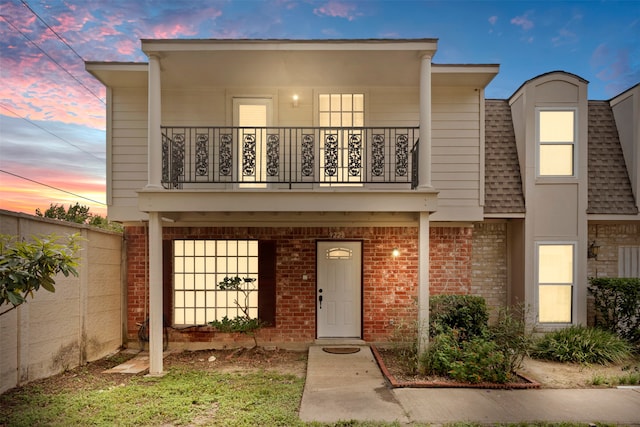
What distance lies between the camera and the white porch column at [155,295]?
614cm

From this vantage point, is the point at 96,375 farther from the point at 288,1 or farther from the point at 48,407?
the point at 288,1

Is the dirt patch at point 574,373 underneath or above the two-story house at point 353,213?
underneath

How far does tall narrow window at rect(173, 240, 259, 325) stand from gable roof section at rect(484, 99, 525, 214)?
5.49 metres

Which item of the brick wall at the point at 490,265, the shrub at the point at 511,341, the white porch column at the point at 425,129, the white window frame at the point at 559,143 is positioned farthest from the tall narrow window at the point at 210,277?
the white window frame at the point at 559,143

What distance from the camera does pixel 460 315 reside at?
6.51m

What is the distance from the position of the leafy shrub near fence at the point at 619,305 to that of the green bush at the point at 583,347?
386 mm

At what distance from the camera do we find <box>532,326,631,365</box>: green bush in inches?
263

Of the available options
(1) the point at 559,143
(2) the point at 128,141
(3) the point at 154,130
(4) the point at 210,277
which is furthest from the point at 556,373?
(2) the point at 128,141

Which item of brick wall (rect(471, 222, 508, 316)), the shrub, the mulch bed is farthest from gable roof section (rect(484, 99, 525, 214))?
the mulch bed

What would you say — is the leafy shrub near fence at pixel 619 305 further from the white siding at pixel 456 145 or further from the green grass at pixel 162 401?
the green grass at pixel 162 401

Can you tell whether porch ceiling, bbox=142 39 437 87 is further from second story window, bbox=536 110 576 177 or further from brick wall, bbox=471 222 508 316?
brick wall, bbox=471 222 508 316

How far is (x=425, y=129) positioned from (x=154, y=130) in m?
4.77

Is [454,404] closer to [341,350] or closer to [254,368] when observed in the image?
[341,350]

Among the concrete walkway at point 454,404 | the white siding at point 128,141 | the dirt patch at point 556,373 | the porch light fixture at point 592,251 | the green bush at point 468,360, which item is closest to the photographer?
the concrete walkway at point 454,404
